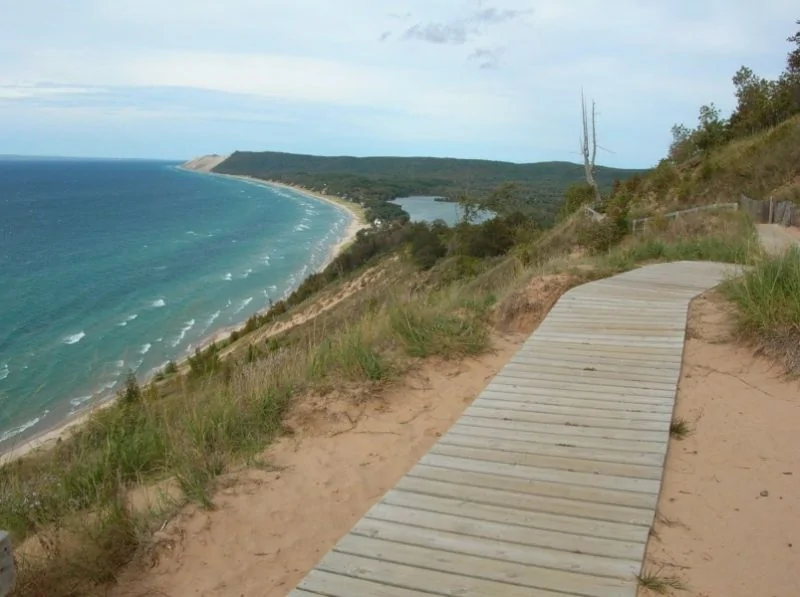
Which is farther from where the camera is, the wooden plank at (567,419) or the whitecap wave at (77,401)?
the whitecap wave at (77,401)

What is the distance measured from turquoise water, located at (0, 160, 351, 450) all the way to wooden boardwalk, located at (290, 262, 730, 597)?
305 cm

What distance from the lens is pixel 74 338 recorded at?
33875mm

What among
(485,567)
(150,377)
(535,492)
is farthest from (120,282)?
(485,567)

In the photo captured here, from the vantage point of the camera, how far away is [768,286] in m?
6.00

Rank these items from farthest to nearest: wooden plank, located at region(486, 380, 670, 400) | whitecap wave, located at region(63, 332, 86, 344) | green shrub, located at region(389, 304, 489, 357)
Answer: whitecap wave, located at region(63, 332, 86, 344)
green shrub, located at region(389, 304, 489, 357)
wooden plank, located at region(486, 380, 670, 400)

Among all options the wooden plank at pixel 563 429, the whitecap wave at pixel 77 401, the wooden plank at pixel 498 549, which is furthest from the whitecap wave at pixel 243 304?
the wooden plank at pixel 498 549

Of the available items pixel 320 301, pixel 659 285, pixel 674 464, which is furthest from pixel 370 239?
pixel 674 464

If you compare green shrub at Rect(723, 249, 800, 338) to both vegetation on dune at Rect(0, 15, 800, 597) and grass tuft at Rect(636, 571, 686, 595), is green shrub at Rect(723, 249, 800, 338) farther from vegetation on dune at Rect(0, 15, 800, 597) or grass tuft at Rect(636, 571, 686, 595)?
grass tuft at Rect(636, 571, 686, 595)

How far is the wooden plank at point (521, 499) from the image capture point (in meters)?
3.36

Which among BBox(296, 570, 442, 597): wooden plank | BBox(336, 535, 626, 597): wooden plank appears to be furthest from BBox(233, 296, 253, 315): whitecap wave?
BBox(296, 570, 442, 597): wooden plank

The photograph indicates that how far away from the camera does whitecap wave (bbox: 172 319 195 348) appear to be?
33531 mm

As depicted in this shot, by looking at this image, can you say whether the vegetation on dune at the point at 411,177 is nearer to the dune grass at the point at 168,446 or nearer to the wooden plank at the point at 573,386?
the dune grass at the point at 168,446

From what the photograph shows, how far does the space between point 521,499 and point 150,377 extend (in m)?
23.2

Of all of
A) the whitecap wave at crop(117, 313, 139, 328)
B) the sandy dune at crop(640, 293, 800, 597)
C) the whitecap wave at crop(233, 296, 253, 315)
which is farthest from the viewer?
the whitecap wave at crop(233, 296, 253, 315)
